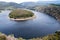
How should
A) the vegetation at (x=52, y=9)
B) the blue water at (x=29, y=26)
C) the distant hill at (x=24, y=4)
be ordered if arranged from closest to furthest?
the blue water at (x=29, y=26), the distant hill at (x=24, y=4), the vegetation at (x=52, y=9)

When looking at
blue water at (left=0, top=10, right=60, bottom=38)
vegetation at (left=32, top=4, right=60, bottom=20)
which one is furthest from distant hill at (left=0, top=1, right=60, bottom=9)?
blue water at (left=0, top=10, right=60, bottom=38)

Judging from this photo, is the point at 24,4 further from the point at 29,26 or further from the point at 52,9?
the point at 52,9

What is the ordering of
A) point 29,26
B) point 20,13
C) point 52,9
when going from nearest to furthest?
1. point 29,26
2. point 20,13
3. point 52,9

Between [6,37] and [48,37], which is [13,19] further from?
[48,37]

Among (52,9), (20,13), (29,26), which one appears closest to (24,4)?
(20,13)

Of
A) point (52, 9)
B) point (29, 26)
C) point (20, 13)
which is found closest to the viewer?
point (29, 26)

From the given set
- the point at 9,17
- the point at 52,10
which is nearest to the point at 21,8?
the point at 9,17

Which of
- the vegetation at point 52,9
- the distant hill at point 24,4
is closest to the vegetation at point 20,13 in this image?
the distant hill at point 24,4

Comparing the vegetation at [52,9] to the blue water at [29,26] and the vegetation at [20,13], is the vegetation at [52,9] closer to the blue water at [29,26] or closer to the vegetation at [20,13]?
the blue water at [29,26]
